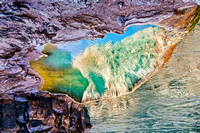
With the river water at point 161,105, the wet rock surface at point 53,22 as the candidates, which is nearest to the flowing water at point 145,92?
the river water at point 161,105

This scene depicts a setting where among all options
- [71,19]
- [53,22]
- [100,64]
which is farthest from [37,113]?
[71,19]

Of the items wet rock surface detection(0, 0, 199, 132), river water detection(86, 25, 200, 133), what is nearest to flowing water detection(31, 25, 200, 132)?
river water detection(86, 25, 200, 133)

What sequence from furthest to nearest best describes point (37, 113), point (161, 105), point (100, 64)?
1. point (161, 105)
2. point (100, 64)
3. point (37, 113)

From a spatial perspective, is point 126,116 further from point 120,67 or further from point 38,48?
point 38,48

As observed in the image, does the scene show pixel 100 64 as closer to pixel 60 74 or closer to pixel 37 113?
pixel 60 74

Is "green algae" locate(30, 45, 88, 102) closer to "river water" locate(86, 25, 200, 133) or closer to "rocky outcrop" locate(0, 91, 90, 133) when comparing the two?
"rocky outcrop" locate(0, 91, 90, 133)

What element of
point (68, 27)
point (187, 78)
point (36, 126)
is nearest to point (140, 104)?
point (187, 78)
